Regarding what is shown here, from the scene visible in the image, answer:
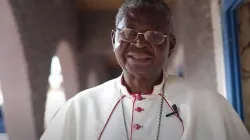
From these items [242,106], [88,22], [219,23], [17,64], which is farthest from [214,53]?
[17,64]

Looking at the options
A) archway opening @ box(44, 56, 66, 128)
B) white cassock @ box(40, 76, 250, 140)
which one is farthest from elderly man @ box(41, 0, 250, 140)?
archway opening @ box(44, 56, 66, 128)

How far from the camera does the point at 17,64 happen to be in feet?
4.16

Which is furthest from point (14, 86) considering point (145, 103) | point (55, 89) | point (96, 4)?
point (145, 103)

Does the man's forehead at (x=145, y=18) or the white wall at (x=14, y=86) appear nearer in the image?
the man's forehead at (x=145, y=18)

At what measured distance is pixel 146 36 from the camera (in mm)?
739

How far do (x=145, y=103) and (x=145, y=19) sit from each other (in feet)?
0.68

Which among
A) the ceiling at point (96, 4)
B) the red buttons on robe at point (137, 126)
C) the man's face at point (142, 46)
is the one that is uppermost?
the ceiling at point (96, 4)

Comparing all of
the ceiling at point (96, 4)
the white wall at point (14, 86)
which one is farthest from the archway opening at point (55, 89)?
the ceiling at point (96, 4)

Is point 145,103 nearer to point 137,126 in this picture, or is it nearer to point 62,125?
point 137,126

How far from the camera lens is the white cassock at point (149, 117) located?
0.77 m

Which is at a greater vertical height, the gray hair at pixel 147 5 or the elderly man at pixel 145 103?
the gray hair at pixel 147 5

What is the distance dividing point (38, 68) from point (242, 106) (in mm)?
791

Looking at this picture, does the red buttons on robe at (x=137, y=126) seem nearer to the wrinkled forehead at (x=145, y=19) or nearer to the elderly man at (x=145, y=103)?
the elderly man at (x=145, y=103)

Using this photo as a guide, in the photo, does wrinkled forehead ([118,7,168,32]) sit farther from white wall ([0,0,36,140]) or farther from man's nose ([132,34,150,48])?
white wall ([0,0,36,140])
